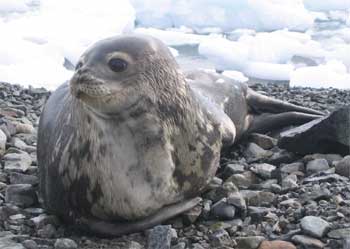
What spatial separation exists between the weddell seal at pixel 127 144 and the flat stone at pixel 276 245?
0.55m

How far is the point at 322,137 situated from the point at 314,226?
1277 mm

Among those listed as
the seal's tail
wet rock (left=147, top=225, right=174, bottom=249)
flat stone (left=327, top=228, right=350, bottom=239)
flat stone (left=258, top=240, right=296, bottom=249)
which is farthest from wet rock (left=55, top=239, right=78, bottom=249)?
the seal's tail

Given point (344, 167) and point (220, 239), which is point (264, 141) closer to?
point (344, 167)

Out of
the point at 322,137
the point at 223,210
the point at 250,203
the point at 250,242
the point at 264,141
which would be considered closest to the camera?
the point at 250,242

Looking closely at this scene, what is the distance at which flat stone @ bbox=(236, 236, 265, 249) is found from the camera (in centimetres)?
286

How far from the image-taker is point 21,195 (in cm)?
363

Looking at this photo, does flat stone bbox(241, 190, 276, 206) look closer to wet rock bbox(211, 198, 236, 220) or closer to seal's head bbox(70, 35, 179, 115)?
Result: wet rock bbox(211, 198, 236, 220)

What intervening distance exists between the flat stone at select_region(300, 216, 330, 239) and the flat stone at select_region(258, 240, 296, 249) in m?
0.11

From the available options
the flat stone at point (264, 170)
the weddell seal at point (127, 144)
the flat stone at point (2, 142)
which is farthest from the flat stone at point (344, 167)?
the flat stone at point (2, 142)

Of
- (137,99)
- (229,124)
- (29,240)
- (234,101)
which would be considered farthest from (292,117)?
(29,240)

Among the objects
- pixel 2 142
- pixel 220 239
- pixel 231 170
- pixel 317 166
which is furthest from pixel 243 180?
pixel 2 142

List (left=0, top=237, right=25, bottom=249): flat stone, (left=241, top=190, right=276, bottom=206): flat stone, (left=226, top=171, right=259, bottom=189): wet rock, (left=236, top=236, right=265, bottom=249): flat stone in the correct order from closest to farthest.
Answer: (left=236, top=236, right=265, bottom=249): flat stone → (left=0, top=237, right=25, bottom=249): flat stone → (left=241, top=190, right=276, bottom=206): flat stone → (left=226, top=171, right=259, bottom=189): wet rock

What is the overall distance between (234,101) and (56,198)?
189cm

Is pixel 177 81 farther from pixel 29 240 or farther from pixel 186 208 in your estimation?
pixel 29 240
